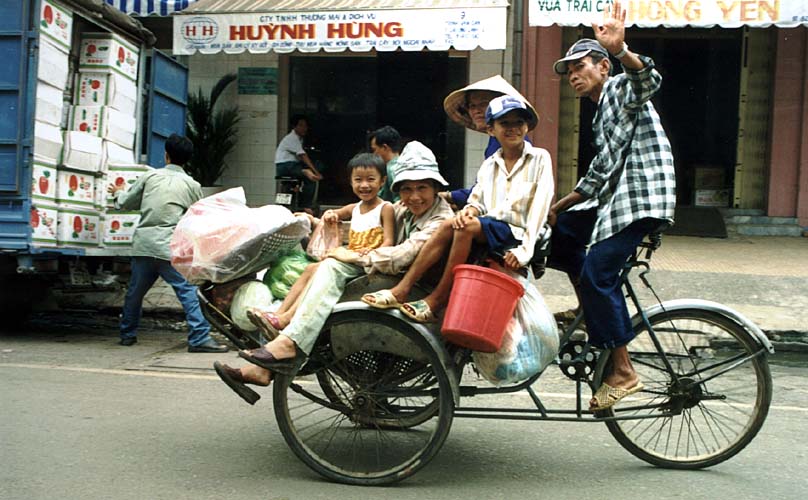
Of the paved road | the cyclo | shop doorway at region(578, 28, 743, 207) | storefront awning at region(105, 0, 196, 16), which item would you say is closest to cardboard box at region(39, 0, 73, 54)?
the paved road

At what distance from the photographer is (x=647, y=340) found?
392 centimetres

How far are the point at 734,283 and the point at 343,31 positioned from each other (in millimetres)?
5458

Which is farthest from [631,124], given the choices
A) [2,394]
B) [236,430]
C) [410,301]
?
[2,394]

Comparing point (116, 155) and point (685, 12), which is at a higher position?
point (685, 12)

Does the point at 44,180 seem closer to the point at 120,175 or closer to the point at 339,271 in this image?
the point at 120,175

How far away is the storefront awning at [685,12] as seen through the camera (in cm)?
998

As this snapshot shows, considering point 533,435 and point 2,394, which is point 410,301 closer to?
point 533,435

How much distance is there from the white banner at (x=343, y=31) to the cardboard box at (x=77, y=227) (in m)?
4.03

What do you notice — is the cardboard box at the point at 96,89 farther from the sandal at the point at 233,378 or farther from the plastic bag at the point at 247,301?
the sandal at the point at 233,378

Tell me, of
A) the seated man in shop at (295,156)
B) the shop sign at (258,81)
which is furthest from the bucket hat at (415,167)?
the shop sign at (258,81)

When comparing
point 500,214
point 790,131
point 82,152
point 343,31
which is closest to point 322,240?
point 500,214

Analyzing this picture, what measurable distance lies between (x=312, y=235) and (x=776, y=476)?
2455 mm

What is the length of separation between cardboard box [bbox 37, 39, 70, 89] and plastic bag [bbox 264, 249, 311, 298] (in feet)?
12.6

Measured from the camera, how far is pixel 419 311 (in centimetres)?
356
